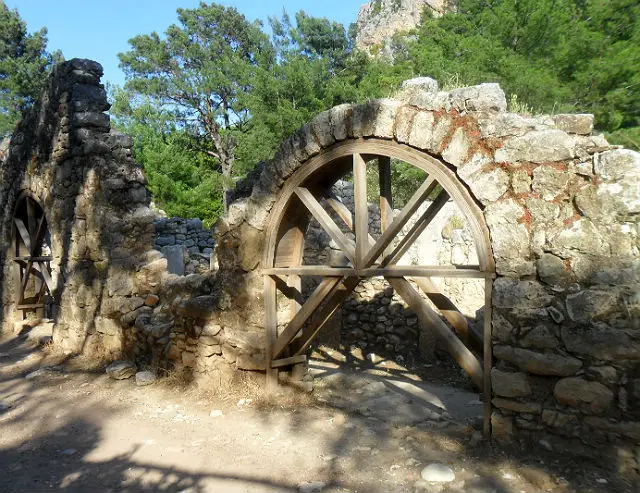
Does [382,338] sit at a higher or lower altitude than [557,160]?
lower

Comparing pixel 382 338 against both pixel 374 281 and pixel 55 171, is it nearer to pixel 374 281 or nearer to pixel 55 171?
pixel 374 281

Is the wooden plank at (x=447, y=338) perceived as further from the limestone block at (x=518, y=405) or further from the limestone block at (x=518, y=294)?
the limestone block at (x=518, y=294)

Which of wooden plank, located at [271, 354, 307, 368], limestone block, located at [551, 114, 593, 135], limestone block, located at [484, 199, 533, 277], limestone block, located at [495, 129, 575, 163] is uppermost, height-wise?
limestone block, located at [551, 114, 593, 135]

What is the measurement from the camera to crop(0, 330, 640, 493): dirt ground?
3.19 m

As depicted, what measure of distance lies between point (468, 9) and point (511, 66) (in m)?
7.20

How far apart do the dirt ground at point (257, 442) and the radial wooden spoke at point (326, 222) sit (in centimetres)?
156

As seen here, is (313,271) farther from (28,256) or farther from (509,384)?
(28,256)

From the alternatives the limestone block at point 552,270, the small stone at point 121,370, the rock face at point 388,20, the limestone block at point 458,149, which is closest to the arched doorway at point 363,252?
the limestone block at point 458,149

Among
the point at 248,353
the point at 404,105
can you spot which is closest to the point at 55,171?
the point at 248,353

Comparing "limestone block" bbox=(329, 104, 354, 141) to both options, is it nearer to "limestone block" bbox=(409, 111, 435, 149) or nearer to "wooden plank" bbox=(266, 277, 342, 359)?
"limestone block" bbox=(409, 111, 435, 149)

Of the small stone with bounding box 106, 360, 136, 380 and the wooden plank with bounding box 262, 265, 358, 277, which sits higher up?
the wooden plank with bounding box 262, 265, 358, 277

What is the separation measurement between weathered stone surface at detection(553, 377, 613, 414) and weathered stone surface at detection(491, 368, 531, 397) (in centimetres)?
19


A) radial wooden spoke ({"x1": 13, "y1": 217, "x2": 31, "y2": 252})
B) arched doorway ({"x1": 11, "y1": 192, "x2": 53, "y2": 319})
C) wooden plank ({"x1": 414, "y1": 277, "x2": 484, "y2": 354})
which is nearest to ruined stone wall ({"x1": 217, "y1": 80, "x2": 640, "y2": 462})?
wooden plank ({"x1": 414, "y1": 277, "x2": 484, "y2": 354})

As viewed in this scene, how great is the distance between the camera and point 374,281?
25.8ft
